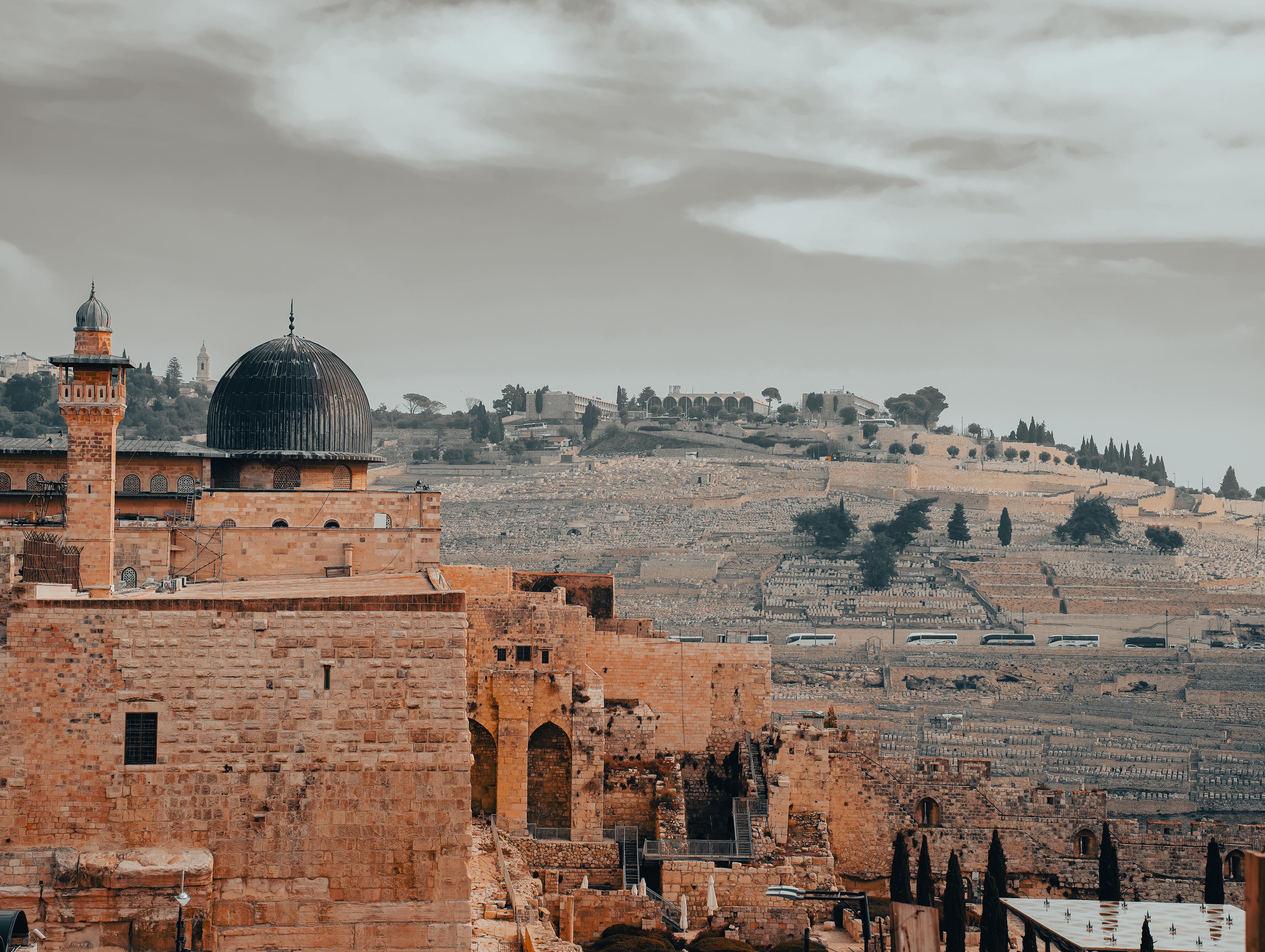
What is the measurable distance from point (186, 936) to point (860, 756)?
14.2 metres

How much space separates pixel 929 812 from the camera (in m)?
25.2

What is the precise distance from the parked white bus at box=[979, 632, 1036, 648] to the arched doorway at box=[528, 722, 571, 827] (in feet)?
169

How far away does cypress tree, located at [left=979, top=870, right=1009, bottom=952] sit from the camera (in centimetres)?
1916

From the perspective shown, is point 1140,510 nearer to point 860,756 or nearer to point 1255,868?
point 860,756

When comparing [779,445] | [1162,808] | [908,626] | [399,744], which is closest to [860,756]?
[399,744]

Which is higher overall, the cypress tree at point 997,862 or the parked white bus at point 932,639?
the parked white bus at point 932,639

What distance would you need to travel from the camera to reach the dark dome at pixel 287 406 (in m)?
25.1

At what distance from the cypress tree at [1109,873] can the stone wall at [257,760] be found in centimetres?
1394

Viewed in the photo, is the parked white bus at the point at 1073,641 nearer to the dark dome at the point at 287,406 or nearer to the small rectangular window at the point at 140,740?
the dark dome at the point at 287,406

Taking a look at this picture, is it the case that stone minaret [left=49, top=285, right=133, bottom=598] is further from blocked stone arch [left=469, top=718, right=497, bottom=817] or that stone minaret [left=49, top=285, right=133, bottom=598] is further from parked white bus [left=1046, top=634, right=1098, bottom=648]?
parked white bus [left=1046, top=634, right=1098, bottom=648]

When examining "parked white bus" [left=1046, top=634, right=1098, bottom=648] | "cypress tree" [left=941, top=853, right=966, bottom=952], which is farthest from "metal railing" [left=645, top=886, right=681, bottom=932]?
"parked white bus" [left=1046, top=634, right=1098, bottom=648]

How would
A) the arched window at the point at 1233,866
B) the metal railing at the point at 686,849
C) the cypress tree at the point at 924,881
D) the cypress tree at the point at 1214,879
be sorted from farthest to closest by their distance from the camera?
1. the arched window at the point at 1233,866
2. the cypress tree at the point at 1214,879
3. the cypress tree at the point at 924,881
4. the metal railing at the point at 686,849

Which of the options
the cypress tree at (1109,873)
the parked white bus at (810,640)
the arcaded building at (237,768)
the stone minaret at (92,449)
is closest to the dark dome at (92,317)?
the stone minaret at (92,449)

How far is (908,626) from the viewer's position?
256ft
